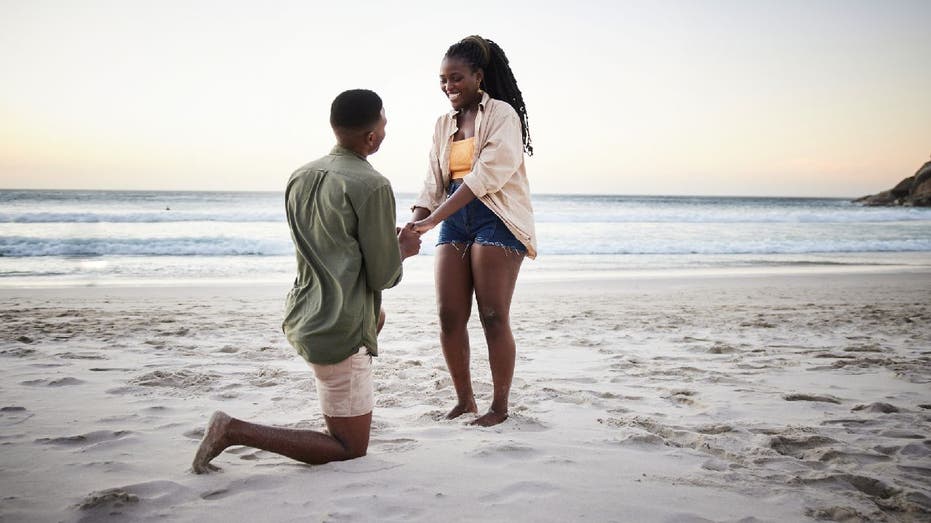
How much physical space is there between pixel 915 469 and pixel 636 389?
1526 millimetres

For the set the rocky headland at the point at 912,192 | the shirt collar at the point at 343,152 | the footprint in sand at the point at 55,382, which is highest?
the rocky headland at the point at 912,192

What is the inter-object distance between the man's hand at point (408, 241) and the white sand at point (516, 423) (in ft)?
2.88

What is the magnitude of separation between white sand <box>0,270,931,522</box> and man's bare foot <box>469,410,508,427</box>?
84mm

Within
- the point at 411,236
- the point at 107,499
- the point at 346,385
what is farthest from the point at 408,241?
the point at 107,499

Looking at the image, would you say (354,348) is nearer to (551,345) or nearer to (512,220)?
(512,220)

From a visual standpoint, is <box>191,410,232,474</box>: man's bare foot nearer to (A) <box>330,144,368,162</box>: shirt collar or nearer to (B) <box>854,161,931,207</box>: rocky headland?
(A) <box>330,144,368,162</box>: shirt collar

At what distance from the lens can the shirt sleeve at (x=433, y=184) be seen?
3365 mm

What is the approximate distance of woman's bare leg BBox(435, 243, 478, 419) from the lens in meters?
3.23

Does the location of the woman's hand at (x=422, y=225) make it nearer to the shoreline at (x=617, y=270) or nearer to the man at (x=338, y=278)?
the man at (x=338, y=278)

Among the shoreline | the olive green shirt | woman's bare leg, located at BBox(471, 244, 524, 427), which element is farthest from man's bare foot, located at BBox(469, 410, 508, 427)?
the shoreline

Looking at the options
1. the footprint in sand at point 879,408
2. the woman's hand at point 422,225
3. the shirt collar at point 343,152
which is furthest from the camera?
the footprint in sand at point 879,408

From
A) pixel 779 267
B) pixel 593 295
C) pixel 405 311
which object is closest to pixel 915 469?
pixel 405 311

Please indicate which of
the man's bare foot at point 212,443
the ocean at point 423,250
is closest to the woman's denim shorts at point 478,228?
the man's bare foot at point 212,443

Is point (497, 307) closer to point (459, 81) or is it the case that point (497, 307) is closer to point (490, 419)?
point (490, 419)
